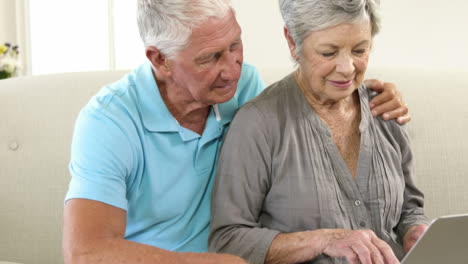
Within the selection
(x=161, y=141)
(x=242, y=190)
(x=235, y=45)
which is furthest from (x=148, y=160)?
(x=235, y=45)

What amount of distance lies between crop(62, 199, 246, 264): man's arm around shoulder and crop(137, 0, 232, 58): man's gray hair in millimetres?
394

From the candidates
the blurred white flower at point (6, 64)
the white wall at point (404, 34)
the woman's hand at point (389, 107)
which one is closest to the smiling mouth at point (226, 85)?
the woman's hand at point (389, 107)

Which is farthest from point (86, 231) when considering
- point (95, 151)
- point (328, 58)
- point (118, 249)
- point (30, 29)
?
point (30, 29)

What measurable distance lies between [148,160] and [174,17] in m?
0.34

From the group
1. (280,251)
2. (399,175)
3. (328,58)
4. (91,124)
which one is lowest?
(280,251)

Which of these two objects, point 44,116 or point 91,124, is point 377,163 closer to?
point 91,124

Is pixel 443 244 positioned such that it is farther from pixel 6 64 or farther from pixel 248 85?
pixel 6 64

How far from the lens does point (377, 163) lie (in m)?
1.59

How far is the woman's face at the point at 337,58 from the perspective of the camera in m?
1.48

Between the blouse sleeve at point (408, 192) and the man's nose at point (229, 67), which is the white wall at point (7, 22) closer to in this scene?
the man's nose at point (229, 67)

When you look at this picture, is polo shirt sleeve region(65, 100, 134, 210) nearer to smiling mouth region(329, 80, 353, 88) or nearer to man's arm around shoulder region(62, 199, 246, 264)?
man's arm around shoulder region(62, 199, 246, 264)

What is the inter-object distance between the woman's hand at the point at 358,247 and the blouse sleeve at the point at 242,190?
14cm

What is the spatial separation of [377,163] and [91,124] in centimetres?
68

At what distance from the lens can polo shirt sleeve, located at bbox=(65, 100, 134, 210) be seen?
142cm
